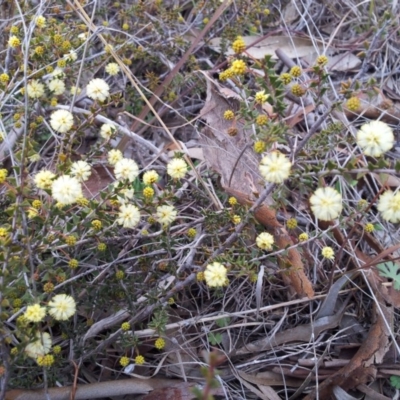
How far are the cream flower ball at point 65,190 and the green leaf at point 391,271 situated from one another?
1.10m

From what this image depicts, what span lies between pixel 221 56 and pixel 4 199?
116 centimetres

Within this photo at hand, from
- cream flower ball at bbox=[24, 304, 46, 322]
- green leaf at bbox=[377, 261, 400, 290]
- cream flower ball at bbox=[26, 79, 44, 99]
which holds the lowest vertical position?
green leaf at bbox=[377, 261, 400, 290]

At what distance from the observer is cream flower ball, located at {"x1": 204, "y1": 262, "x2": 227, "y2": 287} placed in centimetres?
133

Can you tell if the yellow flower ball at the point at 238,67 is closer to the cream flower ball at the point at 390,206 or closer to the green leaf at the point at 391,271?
the cream flower ball at the point at 390,206

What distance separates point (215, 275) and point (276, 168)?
341 millimetres

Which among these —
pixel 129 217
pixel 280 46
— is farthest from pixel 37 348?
pixel 280 46

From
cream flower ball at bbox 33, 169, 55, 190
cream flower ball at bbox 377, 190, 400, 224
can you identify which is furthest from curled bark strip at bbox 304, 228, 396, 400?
cream flower ball at bbox 33, 169, 55, 190

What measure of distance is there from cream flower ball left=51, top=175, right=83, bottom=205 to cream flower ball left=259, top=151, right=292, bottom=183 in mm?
493

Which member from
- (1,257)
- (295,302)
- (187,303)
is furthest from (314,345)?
(1,257)

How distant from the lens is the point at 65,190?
1.30 metres

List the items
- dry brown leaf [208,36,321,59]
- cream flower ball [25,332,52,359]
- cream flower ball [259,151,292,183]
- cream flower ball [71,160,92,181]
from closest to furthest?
cream flower ball [259,151,292,183], cream flower ball [25,332,52,359], cream flower ball [71,160,92,181], dry brown leaf [208,36,321,59]

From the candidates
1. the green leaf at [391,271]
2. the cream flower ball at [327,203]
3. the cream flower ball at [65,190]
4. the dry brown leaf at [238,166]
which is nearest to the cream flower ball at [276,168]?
the cream flower ball at [327,203]

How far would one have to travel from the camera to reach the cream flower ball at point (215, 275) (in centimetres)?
133

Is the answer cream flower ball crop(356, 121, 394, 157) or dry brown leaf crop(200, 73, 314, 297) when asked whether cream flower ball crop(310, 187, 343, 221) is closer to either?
cream flower ball crop(356, 121, 394, 157)
